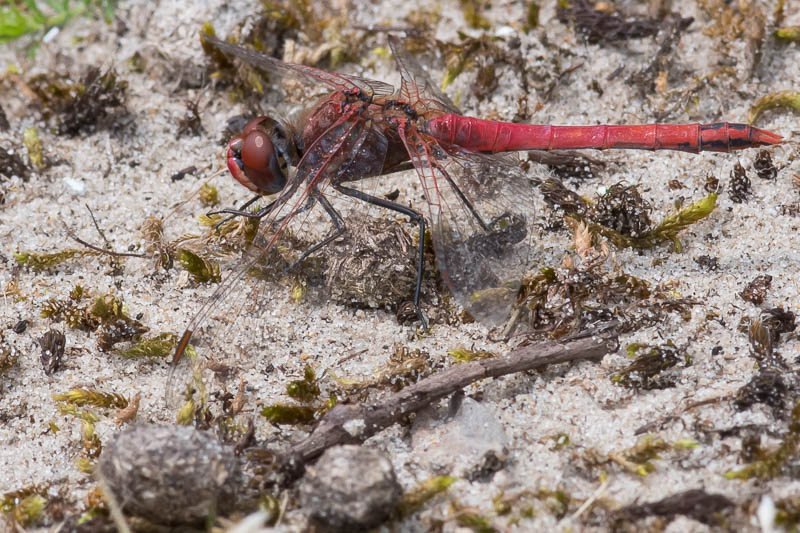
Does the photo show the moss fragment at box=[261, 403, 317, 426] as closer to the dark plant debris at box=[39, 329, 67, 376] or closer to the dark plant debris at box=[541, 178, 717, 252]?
the dark plant debris at box=[39, 329, 67, 376]

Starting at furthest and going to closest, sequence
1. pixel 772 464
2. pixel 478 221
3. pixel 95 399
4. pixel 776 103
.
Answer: pixel 776 103 → pixel 478 221 → pixel 95 399 → pixel 772 464

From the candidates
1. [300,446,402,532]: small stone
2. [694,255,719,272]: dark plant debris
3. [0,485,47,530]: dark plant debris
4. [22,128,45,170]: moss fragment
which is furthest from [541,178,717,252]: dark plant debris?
[22,128,45,170]: moss fragment

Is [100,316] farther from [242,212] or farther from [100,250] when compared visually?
[242,212]

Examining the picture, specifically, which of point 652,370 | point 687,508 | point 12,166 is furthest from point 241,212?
point 687,508

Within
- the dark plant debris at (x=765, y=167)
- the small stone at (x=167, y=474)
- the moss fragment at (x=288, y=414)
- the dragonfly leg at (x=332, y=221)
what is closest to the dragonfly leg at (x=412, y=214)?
the dragonfly leg at (x=332, y=221)

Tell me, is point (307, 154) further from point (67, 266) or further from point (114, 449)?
point (114, 449)

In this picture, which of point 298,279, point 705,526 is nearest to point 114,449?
point 298,279
